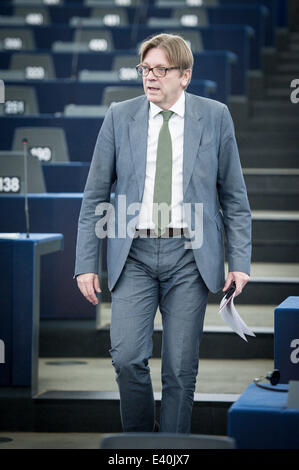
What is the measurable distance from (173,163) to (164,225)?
0.16 meters

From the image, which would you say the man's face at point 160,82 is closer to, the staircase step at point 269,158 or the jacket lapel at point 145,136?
the jacket lapel at point 145,136

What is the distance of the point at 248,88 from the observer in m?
6.79

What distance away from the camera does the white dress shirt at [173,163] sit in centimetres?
238

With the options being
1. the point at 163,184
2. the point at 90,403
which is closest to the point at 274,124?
the point at 90,403

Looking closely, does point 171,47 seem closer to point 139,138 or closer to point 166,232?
point 139,138

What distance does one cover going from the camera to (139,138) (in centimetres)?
243

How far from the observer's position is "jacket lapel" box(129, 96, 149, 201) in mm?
2395

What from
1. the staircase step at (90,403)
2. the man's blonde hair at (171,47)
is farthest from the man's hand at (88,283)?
the staircase step at (90,403)

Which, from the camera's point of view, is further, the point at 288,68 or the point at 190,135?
the point at 288,68

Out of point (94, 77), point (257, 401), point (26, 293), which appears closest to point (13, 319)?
point (26, 293)

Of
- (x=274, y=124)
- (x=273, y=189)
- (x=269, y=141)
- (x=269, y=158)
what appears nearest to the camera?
(x=273, y=189)

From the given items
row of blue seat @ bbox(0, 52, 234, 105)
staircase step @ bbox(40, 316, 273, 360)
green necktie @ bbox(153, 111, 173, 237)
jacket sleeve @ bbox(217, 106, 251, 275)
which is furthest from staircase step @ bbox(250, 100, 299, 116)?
green necktie @ bbox(153, 111, 173, 237)

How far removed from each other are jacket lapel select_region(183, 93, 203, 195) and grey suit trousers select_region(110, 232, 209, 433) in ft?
0.56

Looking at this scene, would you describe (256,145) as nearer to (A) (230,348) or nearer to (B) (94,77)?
(B) (94,77)
